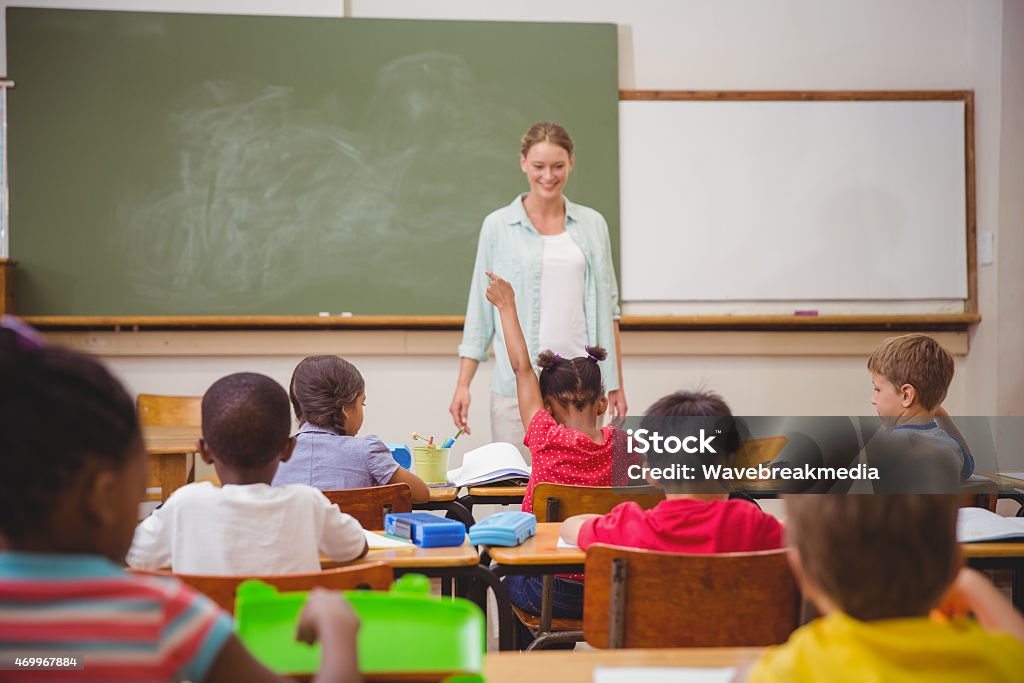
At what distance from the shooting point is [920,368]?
265 centimetres

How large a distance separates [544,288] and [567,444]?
4.14ft

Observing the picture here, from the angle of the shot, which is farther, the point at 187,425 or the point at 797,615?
the point at 187,425

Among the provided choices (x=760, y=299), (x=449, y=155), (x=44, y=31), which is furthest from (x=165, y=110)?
(x=760, y=299)

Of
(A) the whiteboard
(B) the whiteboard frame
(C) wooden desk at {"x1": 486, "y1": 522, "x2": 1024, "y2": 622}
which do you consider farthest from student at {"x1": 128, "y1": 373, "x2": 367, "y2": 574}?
(B) the whiteboard frame

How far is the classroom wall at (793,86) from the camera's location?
4867 mm

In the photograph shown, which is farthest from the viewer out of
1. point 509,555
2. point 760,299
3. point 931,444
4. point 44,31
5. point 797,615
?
point 760,299

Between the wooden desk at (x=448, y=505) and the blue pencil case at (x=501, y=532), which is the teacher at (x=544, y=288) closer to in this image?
→ the wooden desk at (x=448, y=505)

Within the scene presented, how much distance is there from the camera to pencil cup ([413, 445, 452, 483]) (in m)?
2.75

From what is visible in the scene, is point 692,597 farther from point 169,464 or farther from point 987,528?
point 169,464

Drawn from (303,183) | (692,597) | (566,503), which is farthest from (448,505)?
(303,183)

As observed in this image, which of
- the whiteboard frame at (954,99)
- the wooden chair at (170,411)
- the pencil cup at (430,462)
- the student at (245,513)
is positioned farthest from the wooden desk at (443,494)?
the whiteboard frame at (954,99)

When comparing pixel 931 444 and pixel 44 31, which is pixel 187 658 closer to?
pixel 931 444

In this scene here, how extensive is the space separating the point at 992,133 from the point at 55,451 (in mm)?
5314

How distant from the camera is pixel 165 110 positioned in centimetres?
470
